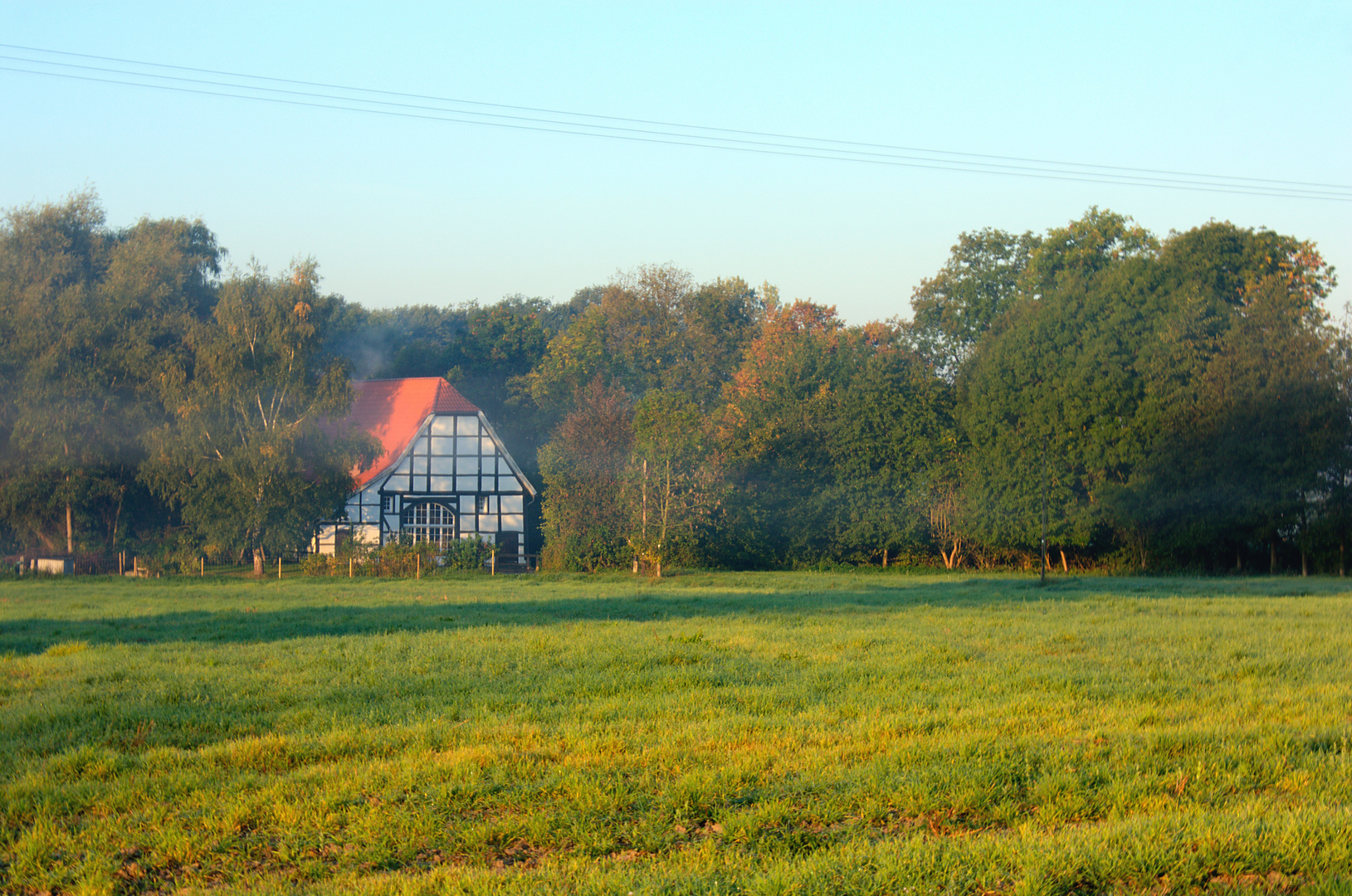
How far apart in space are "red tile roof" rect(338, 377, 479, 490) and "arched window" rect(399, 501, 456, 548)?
2114 millimetres

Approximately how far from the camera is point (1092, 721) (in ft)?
25.8

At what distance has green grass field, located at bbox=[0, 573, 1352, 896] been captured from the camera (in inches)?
193

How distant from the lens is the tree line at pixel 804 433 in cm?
3469

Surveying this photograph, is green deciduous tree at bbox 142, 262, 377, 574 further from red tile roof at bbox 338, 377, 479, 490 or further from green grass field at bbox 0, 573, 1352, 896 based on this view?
green grass field at bbox 0, 573, 1352, 896

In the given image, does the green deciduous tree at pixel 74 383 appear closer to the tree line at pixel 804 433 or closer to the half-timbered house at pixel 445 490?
the tree line at pixel 804 433

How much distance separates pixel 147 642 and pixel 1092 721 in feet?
39.6

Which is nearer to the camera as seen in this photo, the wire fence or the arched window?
the wire fence

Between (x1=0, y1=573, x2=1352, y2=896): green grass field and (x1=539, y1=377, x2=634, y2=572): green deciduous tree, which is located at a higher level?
(x1=539, y1=377, x2=634, y2=572): green deciduous tree

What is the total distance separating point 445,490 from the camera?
139ft

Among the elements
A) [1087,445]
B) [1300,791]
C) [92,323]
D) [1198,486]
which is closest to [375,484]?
[92,323]

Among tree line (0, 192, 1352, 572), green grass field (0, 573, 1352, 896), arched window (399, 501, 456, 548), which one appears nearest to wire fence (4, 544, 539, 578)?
tree line (0, 192, 1352, 572)

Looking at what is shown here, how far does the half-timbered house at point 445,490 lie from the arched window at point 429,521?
0.11 feet

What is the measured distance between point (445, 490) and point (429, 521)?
59.4 inches

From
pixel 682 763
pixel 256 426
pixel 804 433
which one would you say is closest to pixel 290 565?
pixel 256 426
